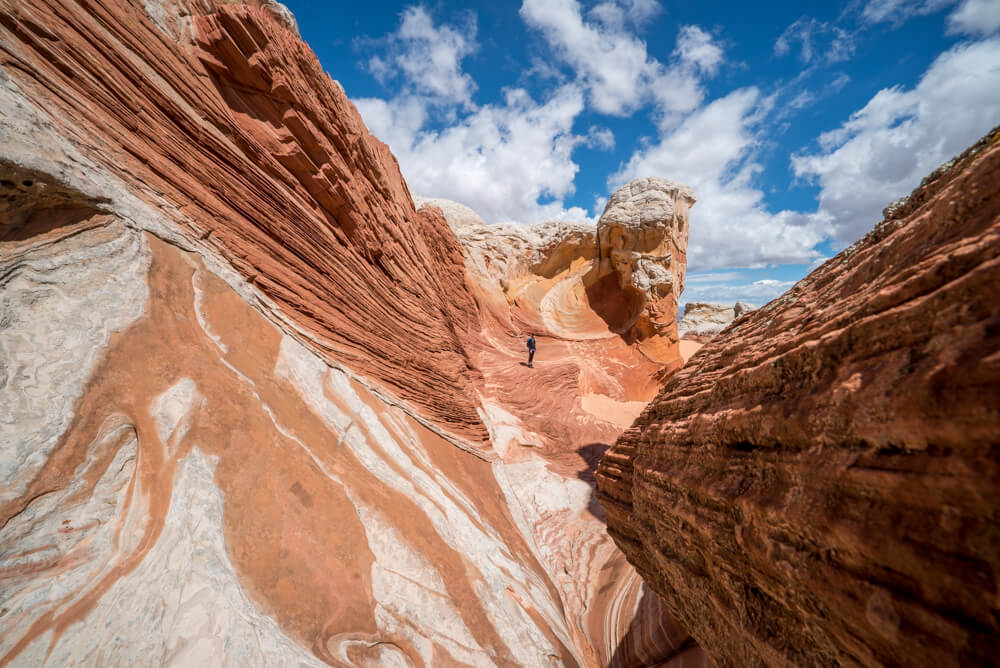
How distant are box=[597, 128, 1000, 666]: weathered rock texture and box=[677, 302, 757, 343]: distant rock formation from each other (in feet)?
82.0

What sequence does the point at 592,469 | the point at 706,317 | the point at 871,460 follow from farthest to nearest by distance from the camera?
the point at 706,317 → the point at 592,469 → the point at 871,460

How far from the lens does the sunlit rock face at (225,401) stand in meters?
1.99

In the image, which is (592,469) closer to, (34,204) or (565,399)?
(565,399)

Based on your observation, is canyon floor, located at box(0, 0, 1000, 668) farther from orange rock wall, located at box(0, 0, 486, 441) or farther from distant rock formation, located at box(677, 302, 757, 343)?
distant rock formation, located at box(677, 302, 757, 343)

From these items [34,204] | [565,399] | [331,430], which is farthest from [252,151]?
[565,399]

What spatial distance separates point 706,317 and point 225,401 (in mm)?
31095

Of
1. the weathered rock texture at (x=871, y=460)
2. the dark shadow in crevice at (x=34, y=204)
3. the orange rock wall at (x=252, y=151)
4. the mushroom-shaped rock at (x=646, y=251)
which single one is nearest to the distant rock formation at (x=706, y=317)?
the mushroom-shaped rock at (x=646, y=251)

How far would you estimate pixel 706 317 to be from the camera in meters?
27.6

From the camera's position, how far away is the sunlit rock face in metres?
1.99

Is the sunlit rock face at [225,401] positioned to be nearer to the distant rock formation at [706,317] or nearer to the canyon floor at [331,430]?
the canyon floor at [331,430]

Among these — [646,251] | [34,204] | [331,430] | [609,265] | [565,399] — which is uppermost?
[646,251]

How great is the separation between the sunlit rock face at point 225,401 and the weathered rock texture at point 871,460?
100 inches

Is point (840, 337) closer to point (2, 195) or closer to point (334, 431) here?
point (334, 431)

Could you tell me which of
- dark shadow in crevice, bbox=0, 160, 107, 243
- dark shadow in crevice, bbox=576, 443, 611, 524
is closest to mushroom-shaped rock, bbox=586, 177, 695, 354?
dark shadow in crevice, bbox=576, 443, 611, 524
